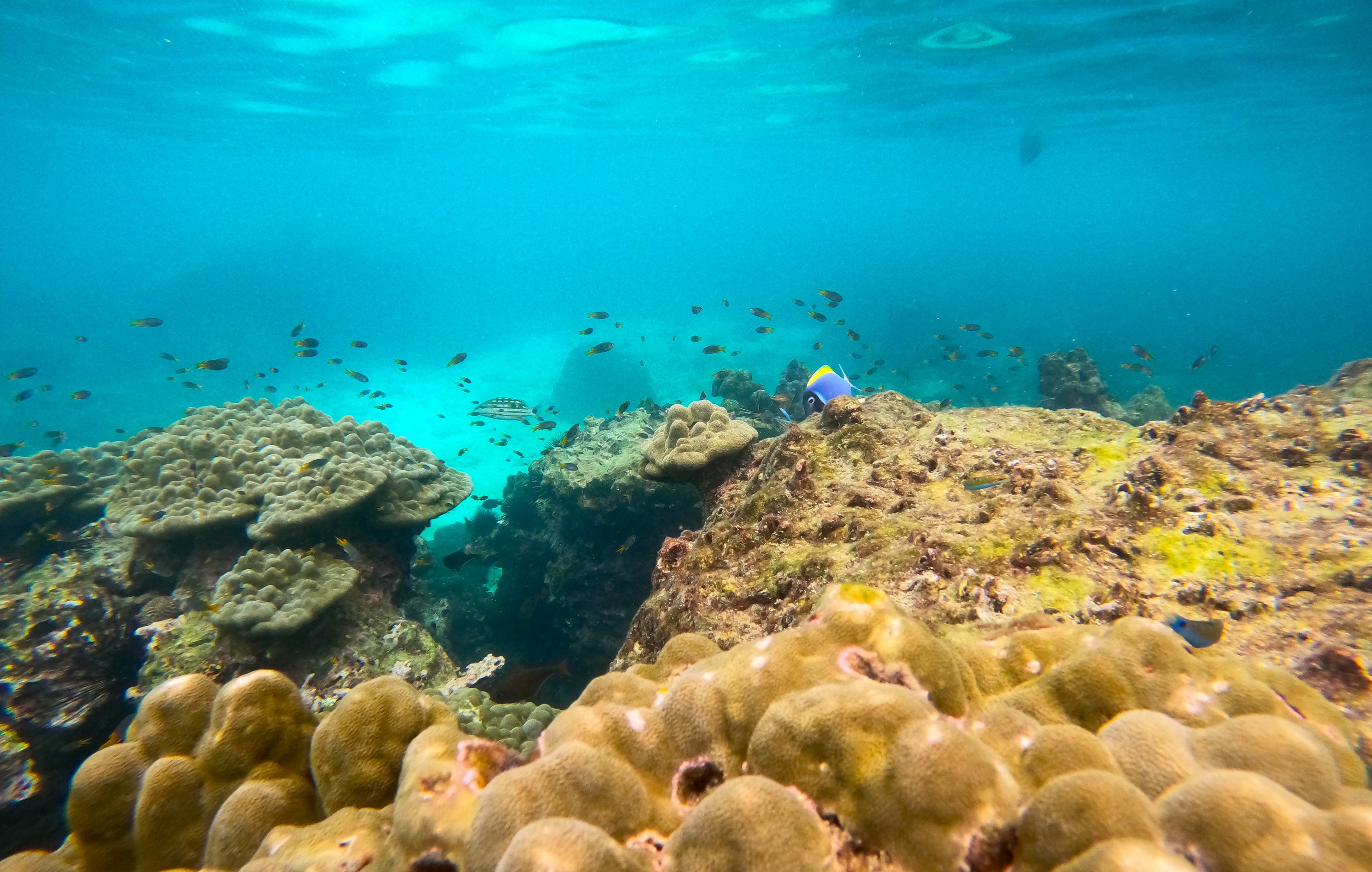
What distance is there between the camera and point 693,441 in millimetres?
5316

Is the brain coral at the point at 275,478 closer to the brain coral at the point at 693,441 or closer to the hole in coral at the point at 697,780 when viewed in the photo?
the brain coral at the point at 693,441

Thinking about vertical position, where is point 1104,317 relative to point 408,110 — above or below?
below

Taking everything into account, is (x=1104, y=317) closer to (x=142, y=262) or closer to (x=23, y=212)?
(x=23, y=212)

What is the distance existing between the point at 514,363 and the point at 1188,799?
1623 inches

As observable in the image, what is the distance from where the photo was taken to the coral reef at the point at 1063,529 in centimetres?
275

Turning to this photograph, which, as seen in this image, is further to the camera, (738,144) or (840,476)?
(738,144)

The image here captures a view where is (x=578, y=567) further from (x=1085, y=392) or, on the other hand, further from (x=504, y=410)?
(x=1085, y=392)

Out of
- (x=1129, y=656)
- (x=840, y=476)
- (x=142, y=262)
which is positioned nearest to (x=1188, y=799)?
(x=1129, y=656)

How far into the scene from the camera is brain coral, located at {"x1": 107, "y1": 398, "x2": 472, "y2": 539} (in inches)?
242

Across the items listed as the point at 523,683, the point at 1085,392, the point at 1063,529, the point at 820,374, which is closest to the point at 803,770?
the point at 1063,529

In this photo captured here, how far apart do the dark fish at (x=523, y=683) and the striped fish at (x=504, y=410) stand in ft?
21.5

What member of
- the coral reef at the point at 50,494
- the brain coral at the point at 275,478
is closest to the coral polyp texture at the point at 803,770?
the brain coral at the point at 275,478

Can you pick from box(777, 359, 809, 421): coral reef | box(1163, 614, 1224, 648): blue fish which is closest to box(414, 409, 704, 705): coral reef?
box(1163, 614, 1224, 648): blue fish

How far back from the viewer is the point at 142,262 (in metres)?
129
